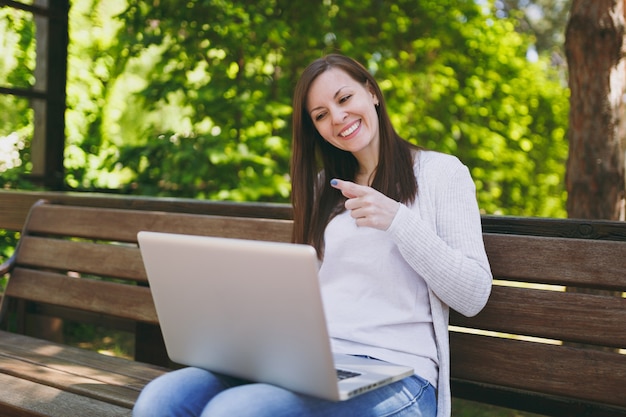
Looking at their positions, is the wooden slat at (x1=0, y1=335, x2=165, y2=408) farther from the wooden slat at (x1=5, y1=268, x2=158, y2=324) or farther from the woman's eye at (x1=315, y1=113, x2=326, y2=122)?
the woman's eye at (x1=315, y1=113, x2=326, y2=122)

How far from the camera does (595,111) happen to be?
3289 millimetres

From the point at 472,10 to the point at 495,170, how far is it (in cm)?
129

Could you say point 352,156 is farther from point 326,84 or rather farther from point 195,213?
point 195,213

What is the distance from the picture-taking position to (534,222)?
2.21 meters

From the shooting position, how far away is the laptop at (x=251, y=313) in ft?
4.69

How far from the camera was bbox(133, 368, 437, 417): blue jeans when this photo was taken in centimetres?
155

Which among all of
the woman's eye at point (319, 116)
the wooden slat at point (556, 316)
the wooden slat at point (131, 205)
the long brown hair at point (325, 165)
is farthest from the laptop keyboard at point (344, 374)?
the wooden slat at point (131, 205)

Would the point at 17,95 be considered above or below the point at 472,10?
below

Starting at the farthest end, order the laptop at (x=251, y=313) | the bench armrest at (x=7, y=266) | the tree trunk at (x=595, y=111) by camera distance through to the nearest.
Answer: the bench armrest at (x=7, y=266) < the tree trunk at (x=595, y=111) < the laptop at (x=251, y=313)

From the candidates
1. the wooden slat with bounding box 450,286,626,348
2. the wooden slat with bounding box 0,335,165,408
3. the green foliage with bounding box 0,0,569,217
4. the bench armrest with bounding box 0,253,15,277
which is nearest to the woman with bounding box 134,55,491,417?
the wooden slat with bounding box 450,286,626,348

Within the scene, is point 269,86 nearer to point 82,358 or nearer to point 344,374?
point 82,358

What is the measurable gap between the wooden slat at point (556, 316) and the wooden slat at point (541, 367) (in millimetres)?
39

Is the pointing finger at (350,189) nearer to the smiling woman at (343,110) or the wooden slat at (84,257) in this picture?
the smiling woman at (343,110)

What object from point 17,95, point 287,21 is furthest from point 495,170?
point 17,95
